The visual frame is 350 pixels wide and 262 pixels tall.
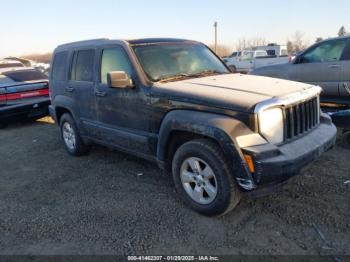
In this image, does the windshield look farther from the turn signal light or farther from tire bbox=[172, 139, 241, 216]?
the turn signal light

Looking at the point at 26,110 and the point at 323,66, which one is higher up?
the point at 323,66

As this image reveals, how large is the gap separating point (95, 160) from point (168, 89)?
2.48 meters

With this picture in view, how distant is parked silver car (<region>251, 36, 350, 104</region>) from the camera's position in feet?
24.3

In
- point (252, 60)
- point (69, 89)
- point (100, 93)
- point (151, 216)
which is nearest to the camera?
point (151, 216)

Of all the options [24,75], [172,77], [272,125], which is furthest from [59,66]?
[272,125]

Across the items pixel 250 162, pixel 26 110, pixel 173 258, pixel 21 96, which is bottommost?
pixel 173 258

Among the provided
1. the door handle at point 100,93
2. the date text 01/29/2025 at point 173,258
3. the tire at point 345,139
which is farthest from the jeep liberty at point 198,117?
the tire at point 345,139

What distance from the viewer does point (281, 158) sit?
3143 millimetres

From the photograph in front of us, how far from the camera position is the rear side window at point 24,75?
347 inches

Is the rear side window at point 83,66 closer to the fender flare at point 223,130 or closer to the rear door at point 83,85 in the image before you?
the rear door at point 83,85

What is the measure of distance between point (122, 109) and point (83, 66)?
1.37 metres

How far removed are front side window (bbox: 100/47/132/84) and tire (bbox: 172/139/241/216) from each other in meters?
1.42

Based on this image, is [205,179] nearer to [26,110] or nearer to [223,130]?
[223,130]

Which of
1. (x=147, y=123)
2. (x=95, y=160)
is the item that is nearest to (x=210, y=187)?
(x=147, y=123)
